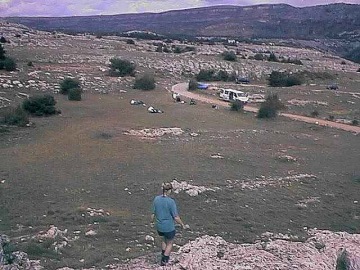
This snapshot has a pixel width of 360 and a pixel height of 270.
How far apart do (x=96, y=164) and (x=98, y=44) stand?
7372cm

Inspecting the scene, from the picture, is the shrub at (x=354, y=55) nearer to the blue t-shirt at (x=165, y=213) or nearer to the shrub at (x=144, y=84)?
the shrub at (x=144, y=84)

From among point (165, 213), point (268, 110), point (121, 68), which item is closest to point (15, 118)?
point (268, 110)

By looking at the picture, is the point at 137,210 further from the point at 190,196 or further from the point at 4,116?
the point at 4,116

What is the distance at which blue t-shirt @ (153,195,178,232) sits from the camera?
11.8 meters

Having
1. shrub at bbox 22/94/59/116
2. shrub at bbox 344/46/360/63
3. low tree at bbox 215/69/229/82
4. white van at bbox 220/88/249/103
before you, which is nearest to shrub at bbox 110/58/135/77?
white van at bbox 220/88/249/103

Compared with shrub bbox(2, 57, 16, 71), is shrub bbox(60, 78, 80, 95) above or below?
below

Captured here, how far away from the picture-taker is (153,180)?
72.2ft

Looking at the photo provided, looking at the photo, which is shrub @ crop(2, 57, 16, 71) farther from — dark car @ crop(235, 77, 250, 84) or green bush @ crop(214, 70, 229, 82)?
dark car @ crop(235, 77, 250, 84)

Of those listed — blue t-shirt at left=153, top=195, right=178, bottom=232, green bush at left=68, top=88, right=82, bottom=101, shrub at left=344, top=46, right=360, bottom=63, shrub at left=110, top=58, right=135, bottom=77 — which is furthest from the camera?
shrub at left=344, top=46, right=360, bottom=63

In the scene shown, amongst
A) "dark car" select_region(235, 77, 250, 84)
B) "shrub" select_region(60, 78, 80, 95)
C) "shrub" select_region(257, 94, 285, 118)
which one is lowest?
"dark car" select_region(235, 77, 250, 84)

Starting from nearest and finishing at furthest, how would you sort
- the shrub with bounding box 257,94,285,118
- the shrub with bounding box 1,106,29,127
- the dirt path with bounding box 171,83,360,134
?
the shrub with bounding box 1,106,29,127, the dirt path with bounding box 171,83,360,134, the shrub with bounding box 257,94,285,118

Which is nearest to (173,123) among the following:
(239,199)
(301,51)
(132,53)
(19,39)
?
(239,199)

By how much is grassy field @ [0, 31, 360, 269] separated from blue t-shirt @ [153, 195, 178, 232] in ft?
6.95

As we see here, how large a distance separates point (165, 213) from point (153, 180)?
1015 centimetres
